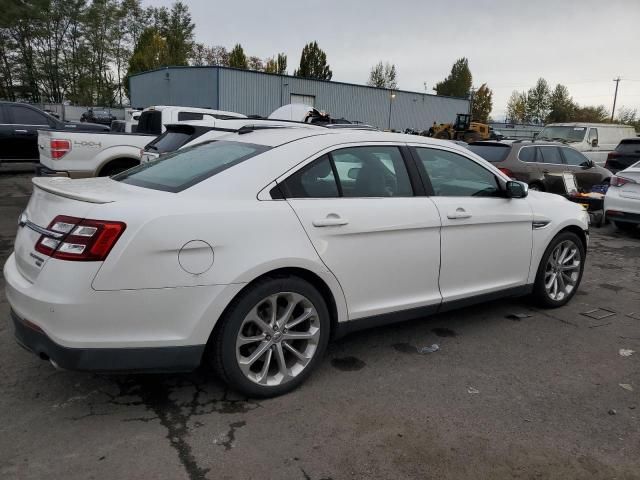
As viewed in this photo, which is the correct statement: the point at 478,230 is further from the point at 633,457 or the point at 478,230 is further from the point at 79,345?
the point at 79,345

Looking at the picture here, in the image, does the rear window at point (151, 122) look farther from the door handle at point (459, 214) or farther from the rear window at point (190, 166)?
the door handle at point (459, 214)

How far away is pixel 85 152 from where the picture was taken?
8.29 m

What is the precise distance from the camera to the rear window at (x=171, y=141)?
700cm

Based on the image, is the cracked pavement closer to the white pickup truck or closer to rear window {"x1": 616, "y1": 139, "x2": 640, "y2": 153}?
the white pickup truck

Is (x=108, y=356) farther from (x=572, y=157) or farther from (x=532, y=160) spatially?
(x=572, y=157)

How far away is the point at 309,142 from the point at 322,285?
929 millimetres

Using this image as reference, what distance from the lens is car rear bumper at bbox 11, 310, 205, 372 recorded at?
2.58m

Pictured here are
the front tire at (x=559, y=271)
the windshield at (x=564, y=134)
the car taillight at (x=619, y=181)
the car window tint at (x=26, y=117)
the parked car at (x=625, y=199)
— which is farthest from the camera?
the windshield at (x=564, y=134)

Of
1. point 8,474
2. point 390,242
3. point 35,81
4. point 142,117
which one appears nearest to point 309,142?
point 390,242

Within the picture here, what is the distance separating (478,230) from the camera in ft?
13.2

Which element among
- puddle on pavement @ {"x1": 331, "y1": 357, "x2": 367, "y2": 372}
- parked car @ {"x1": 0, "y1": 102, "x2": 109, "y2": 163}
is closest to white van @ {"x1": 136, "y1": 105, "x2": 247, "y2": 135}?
parked car @ {"x1": 0, "y1": 102, "x2": 109, "y2": 163}

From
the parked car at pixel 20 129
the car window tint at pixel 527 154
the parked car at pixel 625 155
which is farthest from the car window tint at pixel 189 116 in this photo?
the parked car at pixel 625 155

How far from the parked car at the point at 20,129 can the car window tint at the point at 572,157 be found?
1088 centimetres

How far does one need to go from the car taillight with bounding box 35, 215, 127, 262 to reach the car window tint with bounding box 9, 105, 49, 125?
39.5 ft
